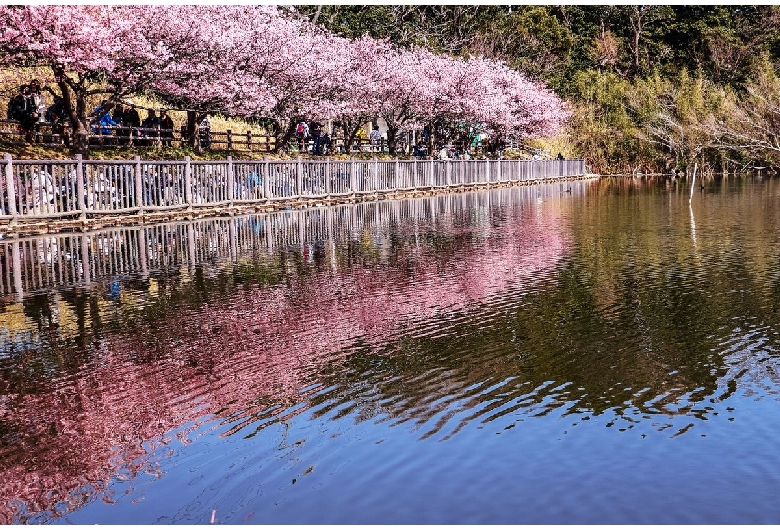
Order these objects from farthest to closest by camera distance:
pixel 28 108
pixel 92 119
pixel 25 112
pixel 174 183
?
1. pixel 28 108
2. pixel 25 112
3. pixel 92 119
4. pixel 174 183

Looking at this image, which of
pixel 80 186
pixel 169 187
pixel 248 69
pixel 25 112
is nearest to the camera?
pixel 80 186

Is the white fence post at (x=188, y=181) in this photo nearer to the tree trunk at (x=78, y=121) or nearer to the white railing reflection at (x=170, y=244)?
the white railing reflection at (x=170, y=244)

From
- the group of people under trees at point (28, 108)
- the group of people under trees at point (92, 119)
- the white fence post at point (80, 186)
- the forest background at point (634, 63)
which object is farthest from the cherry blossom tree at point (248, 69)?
the forest background at point (634, 63)

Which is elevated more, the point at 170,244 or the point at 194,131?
the point at 194,131

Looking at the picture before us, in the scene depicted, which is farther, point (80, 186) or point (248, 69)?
point (248, 69)

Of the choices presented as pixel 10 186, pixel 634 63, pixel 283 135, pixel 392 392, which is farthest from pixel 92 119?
pixel 634 63

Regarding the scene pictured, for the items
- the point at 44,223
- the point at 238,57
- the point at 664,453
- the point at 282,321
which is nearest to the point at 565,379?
the point at 664,453

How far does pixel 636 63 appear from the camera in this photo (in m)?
89.4

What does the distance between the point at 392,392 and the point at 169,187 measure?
21678 millimetres

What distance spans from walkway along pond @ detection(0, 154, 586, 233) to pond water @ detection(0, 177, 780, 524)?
7.08 m

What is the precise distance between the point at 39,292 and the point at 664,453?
10.2 metres

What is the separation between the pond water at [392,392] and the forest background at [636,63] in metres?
46.6

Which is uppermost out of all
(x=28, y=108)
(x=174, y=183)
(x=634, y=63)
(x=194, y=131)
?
(x=634, y=63)

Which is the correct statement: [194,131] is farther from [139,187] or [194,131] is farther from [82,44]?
[139,187]
